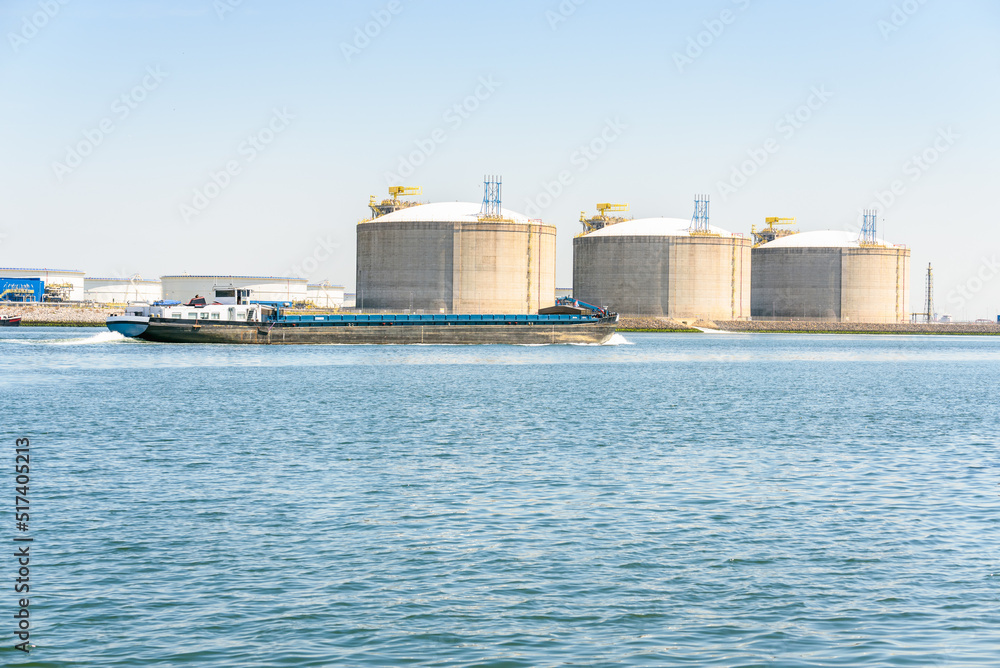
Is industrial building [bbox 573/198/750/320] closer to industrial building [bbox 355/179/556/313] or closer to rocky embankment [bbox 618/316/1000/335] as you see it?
rocky embankment [bbox 618/316/1000/335]

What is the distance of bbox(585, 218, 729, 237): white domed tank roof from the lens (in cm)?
14875

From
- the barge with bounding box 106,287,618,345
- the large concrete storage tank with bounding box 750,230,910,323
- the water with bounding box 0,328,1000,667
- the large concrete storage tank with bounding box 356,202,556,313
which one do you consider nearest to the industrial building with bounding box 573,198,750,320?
the large concrete storage tank with bounding box 750,230,910,323

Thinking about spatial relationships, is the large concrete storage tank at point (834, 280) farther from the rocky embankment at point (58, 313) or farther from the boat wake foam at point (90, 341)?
the rocky embankment at point (58, 313)

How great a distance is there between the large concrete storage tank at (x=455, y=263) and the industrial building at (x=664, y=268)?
20.6 meters

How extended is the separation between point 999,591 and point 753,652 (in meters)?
5.07

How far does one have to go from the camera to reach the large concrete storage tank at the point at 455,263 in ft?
416

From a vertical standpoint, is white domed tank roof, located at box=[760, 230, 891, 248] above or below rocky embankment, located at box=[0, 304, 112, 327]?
above

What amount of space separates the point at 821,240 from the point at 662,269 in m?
34.7

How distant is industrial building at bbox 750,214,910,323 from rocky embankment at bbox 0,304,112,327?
10918 cm

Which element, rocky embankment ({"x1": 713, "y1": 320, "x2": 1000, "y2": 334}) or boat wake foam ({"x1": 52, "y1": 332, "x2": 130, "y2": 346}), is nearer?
boat wake foam ({"x1": 52, "y1": 332, "x2": 130, "y2": 346})

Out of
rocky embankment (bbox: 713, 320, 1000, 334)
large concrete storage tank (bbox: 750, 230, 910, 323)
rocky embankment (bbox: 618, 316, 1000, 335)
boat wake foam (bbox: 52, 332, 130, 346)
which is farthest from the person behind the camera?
large concrete storage tank (bbox: 750, 230, 910, 323)

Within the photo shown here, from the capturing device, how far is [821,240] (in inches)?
6521

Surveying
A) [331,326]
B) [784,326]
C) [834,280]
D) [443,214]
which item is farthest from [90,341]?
[834,280]

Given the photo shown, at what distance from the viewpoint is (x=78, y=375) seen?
194 feet
